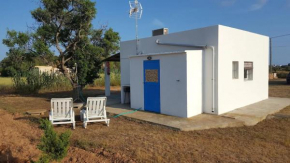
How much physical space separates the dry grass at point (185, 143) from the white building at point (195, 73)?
1.63 m

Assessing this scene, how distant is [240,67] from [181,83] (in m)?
3.44

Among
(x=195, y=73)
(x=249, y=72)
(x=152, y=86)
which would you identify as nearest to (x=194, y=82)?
(x=195, y=73)

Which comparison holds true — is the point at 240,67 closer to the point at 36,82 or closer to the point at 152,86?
the point at 152,86

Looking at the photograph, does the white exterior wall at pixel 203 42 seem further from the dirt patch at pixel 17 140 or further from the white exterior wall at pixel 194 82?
the dirt patch at pixel 17 140

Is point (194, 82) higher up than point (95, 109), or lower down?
higher up

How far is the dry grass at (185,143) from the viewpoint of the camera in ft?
15.4

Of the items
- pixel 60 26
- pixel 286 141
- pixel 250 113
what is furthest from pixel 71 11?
pixel 286 141

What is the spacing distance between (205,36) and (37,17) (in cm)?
1006

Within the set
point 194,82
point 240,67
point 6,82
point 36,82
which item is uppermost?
point 240,67

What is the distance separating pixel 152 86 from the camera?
905 centimetres

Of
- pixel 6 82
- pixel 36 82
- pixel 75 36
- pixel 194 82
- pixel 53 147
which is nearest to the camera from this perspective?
pixel 53 147

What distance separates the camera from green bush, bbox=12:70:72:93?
1772cm

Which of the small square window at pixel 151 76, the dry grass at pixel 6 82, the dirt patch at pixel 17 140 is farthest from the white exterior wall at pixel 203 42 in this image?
the dry grass at pixel 6 82

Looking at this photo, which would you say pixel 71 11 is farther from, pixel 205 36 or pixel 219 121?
pixel 219 121
